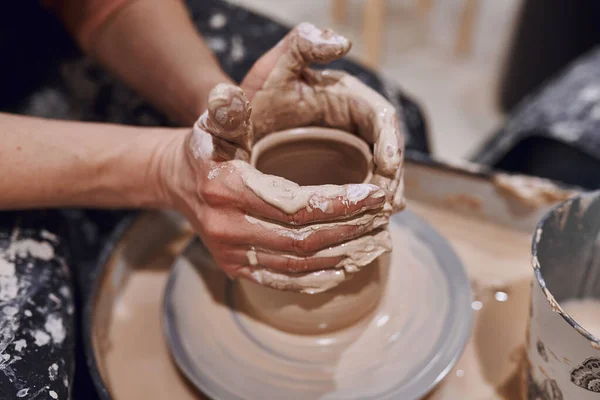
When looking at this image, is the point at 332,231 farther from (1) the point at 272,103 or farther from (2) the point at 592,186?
(2) the point at 592,186

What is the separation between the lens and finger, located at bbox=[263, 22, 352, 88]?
77 centimetres

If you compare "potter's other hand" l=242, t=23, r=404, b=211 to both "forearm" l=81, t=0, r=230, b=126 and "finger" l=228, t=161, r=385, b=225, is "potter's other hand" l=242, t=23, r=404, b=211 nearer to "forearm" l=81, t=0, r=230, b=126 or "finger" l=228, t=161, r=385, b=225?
"finger" l=228, t=161, r=385, b=225

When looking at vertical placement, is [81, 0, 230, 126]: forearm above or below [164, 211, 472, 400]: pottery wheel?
above

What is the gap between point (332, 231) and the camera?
701 mm

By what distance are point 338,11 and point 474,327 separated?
278 cm

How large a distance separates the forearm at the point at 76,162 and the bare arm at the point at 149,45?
0.24 meters

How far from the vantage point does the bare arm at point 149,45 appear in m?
1.11

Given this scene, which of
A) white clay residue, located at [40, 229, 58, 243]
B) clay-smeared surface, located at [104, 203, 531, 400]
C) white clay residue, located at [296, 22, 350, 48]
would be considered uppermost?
white clay residue, located at [296, 22, 350, 48]

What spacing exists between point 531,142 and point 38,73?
3.89 ft

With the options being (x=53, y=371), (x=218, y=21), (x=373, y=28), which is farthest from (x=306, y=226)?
(x=373, y=28)

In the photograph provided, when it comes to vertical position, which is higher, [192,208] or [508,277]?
[192,208]

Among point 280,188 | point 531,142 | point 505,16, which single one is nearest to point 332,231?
point 280,188

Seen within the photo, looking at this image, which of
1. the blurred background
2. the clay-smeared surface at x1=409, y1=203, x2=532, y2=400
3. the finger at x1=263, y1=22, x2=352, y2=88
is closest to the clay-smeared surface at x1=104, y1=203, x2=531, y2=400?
the clay-smeared surface at x1=409, y1=203, x2=532, y2=400

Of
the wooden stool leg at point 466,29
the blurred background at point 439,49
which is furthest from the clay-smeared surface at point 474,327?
the wooden stool leg at point 466,29
